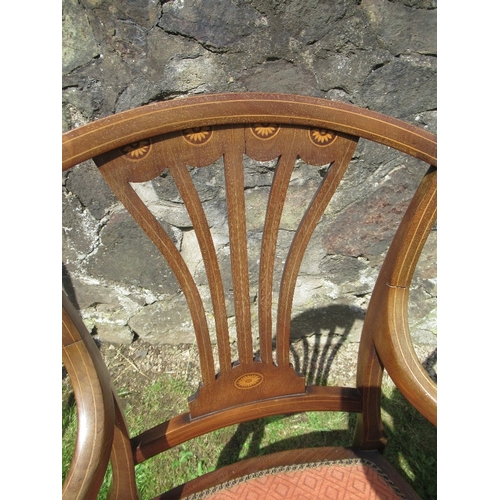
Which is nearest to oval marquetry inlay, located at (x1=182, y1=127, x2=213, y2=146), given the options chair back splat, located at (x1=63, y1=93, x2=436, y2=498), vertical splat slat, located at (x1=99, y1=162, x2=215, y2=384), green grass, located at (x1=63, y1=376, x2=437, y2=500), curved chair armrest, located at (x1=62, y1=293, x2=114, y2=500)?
chair back splat, located at (x1=63, y1=93, x2=436, y2=498)

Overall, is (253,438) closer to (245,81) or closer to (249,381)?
(249,381)

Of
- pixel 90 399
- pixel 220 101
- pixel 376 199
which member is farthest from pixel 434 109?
pixel 90 399

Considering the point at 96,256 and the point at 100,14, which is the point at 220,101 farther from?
the point at 96,256

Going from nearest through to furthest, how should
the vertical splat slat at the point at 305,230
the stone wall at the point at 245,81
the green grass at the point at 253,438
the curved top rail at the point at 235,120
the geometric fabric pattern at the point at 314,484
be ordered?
1. the curved top rail at the point at 235,120
2. the vertical splat slat at the point at 305,230
3. the geometric fabric pattern at the point at 314,484
4. the stone wall at the point at 245,81
5. the green grass at the point at 253,438

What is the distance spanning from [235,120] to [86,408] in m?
0.45

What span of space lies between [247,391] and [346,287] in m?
0.77

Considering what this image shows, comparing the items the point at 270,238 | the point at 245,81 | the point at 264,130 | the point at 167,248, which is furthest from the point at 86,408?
the point at 245,81

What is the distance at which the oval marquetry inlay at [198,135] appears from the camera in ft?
1.86

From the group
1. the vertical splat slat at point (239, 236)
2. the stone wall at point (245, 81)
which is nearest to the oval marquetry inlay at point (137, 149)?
the vertical splat slat at point (239, 236)

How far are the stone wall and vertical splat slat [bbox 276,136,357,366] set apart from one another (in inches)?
20.4

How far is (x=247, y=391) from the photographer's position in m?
0.78

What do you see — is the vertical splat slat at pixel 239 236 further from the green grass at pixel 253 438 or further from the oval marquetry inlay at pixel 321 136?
the green grass at pixel 253 438

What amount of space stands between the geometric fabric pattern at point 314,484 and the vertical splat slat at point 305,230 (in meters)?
0.20

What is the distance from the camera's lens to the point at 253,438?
1.35 metres
